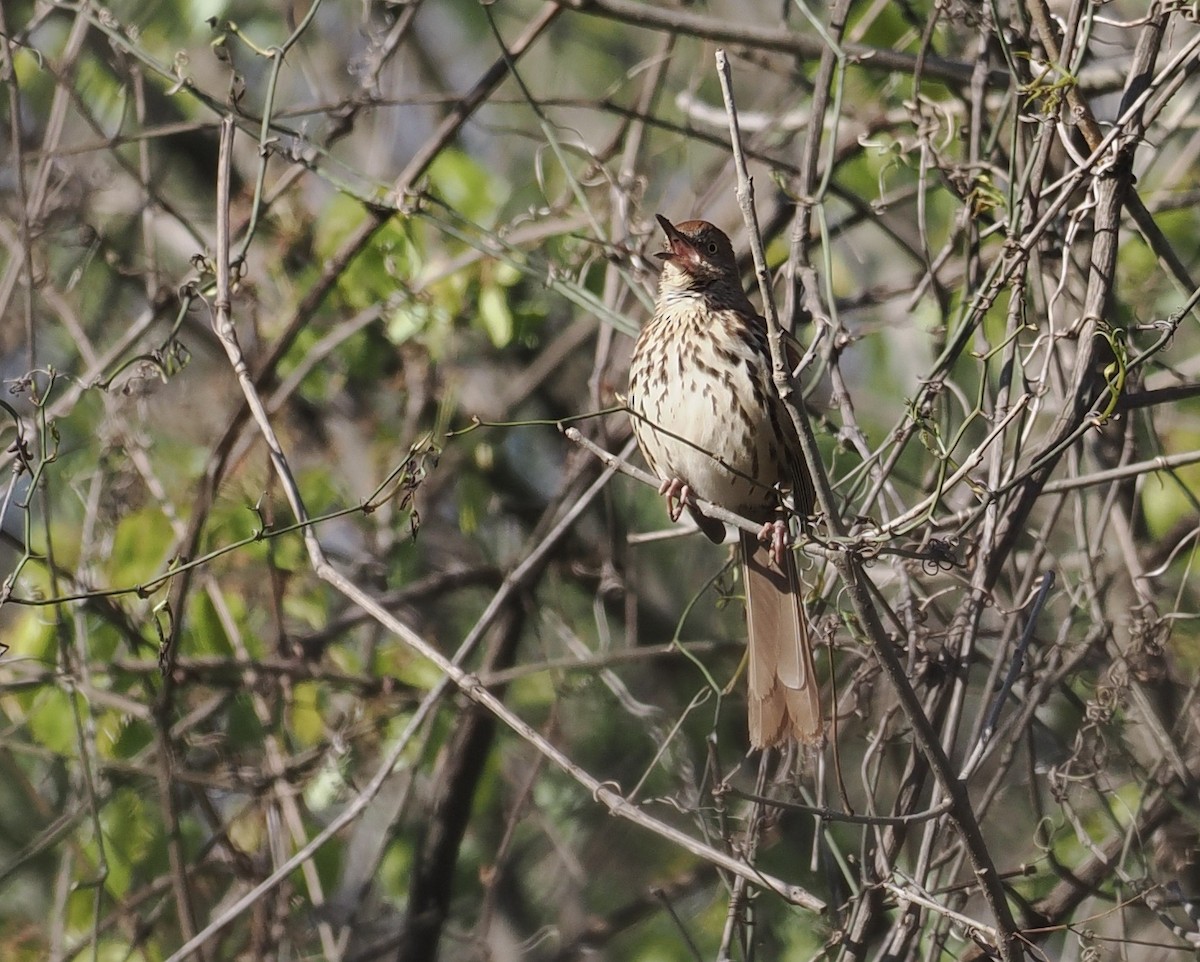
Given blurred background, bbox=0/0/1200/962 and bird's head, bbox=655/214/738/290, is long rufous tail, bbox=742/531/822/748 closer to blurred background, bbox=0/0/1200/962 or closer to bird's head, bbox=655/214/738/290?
blurred background, bbox=0/0/1200/962

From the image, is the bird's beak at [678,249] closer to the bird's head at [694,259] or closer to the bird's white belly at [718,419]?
the bird's head at [694,259]

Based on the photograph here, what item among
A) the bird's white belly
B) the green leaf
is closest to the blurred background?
the green leaf

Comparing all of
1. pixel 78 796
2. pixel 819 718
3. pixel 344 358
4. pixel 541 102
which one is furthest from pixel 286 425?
pixel 819 718

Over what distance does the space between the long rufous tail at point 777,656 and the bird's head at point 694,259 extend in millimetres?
657

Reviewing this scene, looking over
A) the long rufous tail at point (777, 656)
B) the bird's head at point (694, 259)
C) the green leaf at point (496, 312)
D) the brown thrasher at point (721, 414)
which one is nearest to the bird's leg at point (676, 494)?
the brown thrasher at point (721, 414)

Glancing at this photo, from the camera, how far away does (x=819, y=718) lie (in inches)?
118

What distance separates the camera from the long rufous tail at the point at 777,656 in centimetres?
300

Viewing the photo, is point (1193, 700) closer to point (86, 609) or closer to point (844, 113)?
point (844, 113)

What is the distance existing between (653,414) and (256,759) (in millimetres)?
1918

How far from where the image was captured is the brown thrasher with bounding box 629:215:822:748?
10.6 ft

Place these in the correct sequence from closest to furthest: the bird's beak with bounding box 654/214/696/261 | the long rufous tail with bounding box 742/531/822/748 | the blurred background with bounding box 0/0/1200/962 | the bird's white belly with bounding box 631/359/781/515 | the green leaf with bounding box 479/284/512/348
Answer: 1. the blurred background with bounding box 0/0/1200/962
2. the long rufous tail with bounding box 742/531/822/748
3. the bird's white belly with bounding box 631/359/781/515
4. the bird's beak with bounding box 654/214/696/261
5. the green leaf with bounding box 479/284/512/348

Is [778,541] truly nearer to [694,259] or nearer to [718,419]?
[718,419]

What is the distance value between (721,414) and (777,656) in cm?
60

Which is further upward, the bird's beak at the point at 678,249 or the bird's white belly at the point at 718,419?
the bird's beak at the point at 678,249
